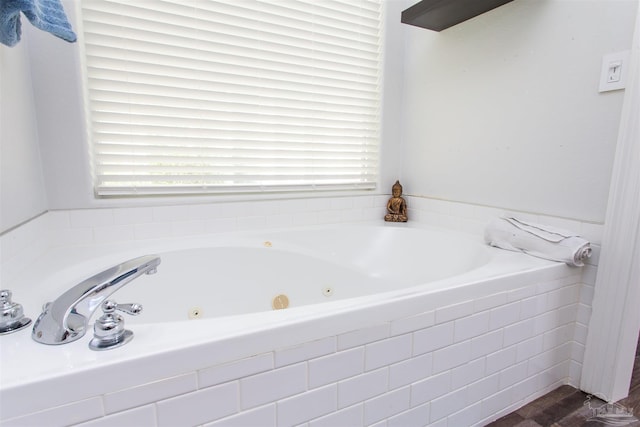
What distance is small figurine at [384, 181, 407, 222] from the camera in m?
2.11

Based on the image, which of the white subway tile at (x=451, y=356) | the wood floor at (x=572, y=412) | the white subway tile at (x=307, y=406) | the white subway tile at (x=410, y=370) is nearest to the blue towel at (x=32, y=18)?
the white subway tile at (x=307, y=406)

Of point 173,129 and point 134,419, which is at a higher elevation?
point 173,129

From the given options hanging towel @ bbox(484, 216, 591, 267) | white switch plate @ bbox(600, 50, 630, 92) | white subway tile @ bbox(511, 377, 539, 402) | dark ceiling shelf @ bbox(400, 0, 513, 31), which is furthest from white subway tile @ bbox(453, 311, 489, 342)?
dark ceiling shelf @ bbox(400, 0, 513, 31)

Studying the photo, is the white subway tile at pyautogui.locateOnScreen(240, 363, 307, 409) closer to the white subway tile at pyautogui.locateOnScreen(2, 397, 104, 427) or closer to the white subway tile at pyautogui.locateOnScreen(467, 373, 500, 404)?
the white subway tile at pyautogui.locateOnScreen(2, 397, 104, 427)

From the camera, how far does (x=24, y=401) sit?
0.53 metres

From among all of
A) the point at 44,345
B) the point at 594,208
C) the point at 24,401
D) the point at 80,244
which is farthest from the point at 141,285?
the point at 594,208

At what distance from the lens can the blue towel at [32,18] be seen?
2.79ft

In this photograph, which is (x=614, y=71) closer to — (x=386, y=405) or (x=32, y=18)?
(x=386, y=405)

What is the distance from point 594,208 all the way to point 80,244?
2214mm

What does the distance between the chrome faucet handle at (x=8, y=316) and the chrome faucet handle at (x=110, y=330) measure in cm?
20

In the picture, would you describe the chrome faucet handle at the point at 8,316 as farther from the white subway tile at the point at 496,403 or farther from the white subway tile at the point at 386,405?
the white subway tile at the point at 496,403

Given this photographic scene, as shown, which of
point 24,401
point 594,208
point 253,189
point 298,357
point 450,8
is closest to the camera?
point 24,401

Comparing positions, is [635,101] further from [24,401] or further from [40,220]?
[40,220]

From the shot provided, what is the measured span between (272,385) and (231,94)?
1439mm
